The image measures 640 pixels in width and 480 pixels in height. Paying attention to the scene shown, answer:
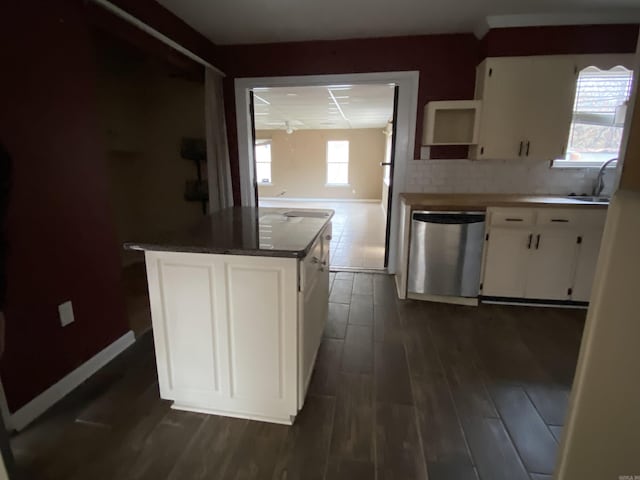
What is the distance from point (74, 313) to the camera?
192cm

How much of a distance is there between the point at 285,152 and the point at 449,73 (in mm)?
8301

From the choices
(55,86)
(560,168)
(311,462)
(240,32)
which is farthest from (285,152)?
(311,462)

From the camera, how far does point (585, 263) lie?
285cm

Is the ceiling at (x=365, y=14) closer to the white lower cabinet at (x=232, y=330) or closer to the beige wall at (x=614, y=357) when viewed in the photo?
the white lower cabinet at (x=232, y=330)

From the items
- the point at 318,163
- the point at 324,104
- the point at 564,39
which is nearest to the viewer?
the point at 564,39

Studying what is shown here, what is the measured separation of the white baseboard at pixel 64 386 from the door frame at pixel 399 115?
217 centimetres

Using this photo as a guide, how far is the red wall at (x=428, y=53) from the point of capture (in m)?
2.88

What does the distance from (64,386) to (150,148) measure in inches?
125

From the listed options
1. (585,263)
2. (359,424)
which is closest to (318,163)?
(585,263)

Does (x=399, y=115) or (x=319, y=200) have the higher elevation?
(x=399, y=115)

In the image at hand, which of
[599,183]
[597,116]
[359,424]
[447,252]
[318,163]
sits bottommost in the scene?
[359,424]

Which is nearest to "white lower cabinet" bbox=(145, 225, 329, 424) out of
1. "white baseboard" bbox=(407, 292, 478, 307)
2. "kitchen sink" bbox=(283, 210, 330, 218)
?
"kitchen sink" bbox=(283, 210, 330, 218)

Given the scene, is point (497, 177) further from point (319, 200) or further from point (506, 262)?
point (319, 200)

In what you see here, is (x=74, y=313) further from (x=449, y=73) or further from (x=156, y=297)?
(x=449, y=73)
